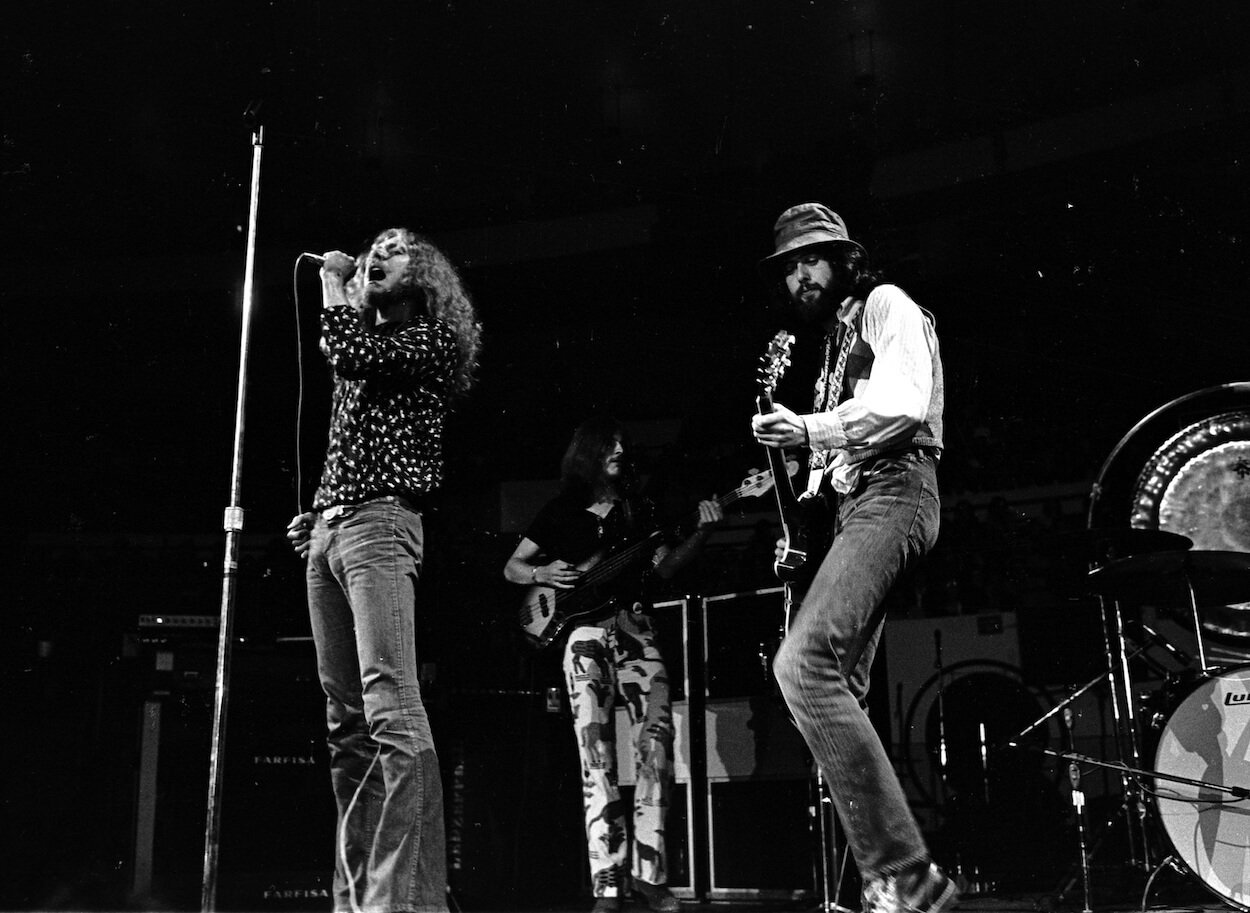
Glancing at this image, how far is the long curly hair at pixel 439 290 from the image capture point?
115 inches

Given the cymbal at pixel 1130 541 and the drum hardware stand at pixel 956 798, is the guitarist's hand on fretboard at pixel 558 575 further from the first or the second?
the drum hardware stand at pixel 956 798

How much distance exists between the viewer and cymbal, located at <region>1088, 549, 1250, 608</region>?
3.38 m

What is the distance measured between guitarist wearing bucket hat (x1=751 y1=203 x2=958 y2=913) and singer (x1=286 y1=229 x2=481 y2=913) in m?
0.82

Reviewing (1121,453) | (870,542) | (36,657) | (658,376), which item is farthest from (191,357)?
(870,542)

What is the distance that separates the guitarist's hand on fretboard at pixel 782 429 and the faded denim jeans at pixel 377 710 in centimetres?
86

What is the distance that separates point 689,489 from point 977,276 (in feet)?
11.3

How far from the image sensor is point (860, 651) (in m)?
2.36

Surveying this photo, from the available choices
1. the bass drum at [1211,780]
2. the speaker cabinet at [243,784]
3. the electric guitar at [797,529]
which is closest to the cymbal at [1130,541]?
the bass drum at [1211,780]

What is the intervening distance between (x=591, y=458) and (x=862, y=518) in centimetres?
227

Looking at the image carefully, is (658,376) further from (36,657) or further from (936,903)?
(936,903)

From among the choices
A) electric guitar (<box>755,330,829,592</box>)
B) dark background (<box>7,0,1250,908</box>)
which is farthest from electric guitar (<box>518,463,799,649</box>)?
electric guitar (<box>755,330,829,592</box>)

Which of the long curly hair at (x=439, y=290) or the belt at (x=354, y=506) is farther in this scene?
the long curly hair at (x=439, y=290)

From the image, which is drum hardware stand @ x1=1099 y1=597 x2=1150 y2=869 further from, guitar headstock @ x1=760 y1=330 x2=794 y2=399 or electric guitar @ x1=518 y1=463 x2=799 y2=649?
guitar headstock @ x1=760 y1=330 x2=794 y2=399

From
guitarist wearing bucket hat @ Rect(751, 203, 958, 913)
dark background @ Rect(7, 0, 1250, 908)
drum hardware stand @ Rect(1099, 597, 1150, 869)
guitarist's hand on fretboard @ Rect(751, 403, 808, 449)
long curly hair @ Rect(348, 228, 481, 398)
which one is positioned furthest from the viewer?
dark background @ Rect(7, 0, 1250, 908)
